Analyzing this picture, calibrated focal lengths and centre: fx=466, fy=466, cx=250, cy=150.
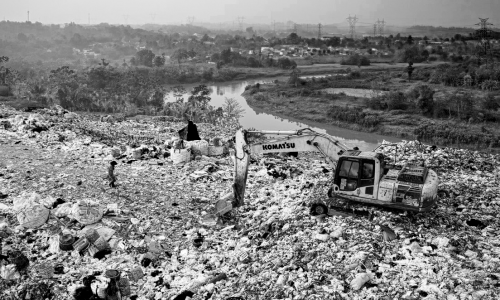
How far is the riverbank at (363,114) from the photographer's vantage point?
18.0 m

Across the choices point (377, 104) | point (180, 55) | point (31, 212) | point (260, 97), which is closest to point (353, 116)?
point (377, 104)

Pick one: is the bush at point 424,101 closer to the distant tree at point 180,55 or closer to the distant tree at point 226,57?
the distant tree at point 226,57

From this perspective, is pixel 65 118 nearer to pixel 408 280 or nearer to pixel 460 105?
→ pixel 408 280

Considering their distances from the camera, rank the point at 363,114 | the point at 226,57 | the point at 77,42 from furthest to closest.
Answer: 1. the point at 77,42
2. the point at 226,57
3. the point at 363,114

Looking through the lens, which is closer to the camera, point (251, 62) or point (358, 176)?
point (358, 176)

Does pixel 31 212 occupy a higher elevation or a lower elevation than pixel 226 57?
lower

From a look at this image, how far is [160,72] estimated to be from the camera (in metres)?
41.1

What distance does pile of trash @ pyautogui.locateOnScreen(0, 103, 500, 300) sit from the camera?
5.45 meters

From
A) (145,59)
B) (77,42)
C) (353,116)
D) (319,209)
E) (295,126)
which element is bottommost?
(295,126)

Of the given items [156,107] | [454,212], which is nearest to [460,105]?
[156,107]

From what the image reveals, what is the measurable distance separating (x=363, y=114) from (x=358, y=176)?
642 inches

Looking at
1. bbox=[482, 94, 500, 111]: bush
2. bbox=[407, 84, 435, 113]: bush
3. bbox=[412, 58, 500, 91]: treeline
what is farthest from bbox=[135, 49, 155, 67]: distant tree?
bbox=[482, 94, 500, 111]: bush

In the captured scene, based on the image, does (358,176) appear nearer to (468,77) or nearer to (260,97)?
(260,97)

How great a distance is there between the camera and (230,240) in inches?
269
